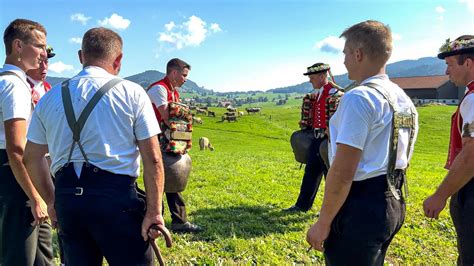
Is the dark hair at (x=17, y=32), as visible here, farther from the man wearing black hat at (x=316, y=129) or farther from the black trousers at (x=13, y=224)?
the man wearing black hat at (x=316, y=129)

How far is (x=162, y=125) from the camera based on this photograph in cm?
624

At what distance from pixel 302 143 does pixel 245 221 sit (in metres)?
2.00

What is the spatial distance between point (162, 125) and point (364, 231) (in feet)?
13.1

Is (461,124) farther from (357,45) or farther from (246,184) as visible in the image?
(246,184)

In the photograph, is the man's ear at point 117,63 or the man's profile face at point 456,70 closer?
the man's ear at point 117,63

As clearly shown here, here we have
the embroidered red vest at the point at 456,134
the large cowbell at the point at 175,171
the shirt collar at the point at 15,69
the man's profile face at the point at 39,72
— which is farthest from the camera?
the large cowbell at the point at 175,171

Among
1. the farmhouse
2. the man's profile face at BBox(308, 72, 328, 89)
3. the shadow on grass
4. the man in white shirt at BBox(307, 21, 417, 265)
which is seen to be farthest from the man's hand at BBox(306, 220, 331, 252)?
the farmhouse

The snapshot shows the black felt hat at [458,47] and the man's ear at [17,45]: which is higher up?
the man's ear at [17,45]

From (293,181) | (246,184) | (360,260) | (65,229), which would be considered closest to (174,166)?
(65,229)

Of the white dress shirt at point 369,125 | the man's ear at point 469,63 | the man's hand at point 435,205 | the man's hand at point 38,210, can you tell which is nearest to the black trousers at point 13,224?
the man's hand at point 38,210

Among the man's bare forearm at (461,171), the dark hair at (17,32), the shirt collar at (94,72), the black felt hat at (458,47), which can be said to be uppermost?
the dark hair at (17,32)

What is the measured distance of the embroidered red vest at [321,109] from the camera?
298 inches

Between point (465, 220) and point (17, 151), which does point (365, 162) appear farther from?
point (17, 151)

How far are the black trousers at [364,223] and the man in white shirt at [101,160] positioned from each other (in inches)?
57.8
